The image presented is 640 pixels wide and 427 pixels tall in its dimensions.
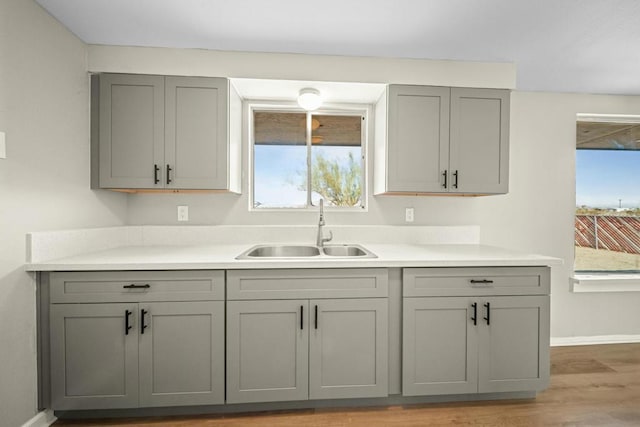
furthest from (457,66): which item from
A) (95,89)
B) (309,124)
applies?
(95,89)

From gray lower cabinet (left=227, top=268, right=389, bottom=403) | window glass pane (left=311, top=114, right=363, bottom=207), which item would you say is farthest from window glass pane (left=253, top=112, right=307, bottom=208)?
gray lower cabinet (left=227, top=268, right=389, bottom=403)

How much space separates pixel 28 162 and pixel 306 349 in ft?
5.96

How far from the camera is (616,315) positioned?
280 centimetres

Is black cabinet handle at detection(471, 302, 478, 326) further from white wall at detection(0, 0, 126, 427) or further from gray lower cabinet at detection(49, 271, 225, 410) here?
white wall at detection(0, 0, 126, 427)

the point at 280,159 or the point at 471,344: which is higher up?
the point at 280,159

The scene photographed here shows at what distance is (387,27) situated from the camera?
1.86 m

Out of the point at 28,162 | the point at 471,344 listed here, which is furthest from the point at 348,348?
the point at 28,162

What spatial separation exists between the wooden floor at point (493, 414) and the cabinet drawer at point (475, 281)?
72 cm

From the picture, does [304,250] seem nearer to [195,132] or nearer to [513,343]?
[195,132]

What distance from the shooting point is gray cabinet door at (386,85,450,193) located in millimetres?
2178

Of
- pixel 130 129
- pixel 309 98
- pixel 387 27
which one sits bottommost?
pixel 130 129

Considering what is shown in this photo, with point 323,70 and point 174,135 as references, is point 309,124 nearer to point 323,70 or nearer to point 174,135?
point 323,70

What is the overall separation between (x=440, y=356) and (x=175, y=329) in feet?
5.16

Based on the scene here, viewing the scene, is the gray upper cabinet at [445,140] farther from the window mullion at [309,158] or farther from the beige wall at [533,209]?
the window mullion at [309,158]
